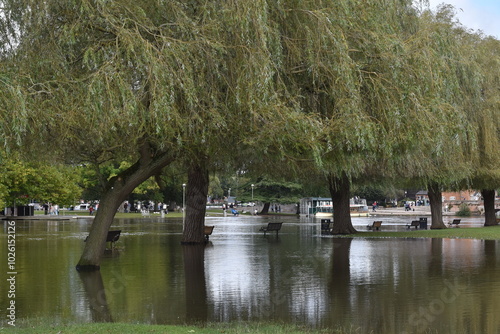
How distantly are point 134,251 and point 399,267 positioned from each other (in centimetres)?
1059

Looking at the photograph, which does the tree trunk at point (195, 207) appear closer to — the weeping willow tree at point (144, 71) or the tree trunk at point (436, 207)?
the weeping willow tree at point (144, 71)

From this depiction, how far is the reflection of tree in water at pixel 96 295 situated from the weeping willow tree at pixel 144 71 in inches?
128

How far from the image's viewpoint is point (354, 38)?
1512 cm

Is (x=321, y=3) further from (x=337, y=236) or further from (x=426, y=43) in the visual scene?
(x=337, y=236)

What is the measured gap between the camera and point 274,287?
14.9 meters

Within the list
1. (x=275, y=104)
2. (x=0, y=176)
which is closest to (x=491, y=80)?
(x=275, y=104)

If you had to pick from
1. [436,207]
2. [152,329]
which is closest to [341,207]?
[436,207]

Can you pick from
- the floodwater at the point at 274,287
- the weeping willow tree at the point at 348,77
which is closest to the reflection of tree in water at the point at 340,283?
the floodwater at the point at 274,287

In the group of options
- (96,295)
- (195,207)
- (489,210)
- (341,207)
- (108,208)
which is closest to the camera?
(96,295)

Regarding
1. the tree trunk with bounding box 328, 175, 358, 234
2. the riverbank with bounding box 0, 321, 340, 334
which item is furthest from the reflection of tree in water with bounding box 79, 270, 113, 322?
the tree trunk with bounding box 328, 175, 358, 234

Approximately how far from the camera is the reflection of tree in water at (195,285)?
38.4 ft

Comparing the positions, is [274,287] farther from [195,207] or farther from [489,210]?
[489,210]

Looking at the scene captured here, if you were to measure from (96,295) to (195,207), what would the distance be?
14.0 m

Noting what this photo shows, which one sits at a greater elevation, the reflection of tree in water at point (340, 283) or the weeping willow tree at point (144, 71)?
the weeping willow tree at point (144, 71)
